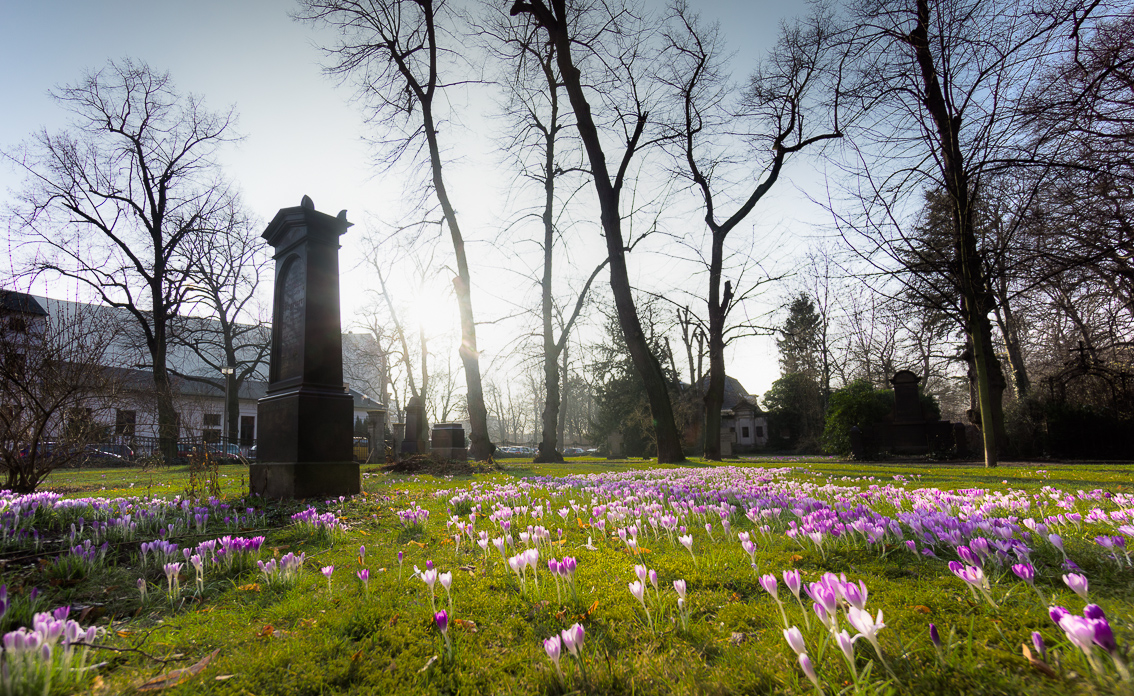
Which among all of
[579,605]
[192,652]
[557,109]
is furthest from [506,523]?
[557,109]

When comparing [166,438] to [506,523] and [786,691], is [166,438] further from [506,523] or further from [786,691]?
[786,691]

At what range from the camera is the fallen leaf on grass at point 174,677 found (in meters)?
1.51

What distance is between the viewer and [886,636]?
1.75 meters

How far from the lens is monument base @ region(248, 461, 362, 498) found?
20.4ft

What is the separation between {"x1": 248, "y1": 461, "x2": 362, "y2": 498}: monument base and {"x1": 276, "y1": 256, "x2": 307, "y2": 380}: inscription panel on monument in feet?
4.12

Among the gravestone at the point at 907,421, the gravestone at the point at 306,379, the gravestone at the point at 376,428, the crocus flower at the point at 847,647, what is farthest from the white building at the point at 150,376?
the gravestone at the point at 907,421

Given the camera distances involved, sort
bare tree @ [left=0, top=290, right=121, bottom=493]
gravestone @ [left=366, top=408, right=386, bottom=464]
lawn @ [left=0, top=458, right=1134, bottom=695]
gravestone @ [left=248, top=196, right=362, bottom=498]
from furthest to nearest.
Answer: gravestone @ [left=366, top=408, right=386, bottom=464]
gravestone @ [left=248, top=196, right=362, bottom=498]
bare tree @ [left=0, top=290, right=121, bottom=493]
lawn @ [left=0, top=458, right=1134, bottom=695]

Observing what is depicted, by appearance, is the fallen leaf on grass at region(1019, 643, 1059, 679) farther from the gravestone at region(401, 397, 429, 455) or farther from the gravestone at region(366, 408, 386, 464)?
the gravestone at region(366, 408, 386, 464)

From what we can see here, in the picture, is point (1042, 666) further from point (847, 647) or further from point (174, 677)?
point (174, 677)

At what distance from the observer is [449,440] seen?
16.8 metres

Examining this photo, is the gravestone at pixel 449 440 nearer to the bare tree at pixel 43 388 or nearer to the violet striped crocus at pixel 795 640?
the bare tree at pixel 43 388

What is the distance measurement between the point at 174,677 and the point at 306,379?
563 cm

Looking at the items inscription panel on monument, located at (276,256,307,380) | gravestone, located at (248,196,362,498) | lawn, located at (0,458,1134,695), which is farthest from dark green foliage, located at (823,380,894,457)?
inscription panel on monument, located at (276,256,307,380)

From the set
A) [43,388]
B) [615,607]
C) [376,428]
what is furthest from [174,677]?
[376,428]
